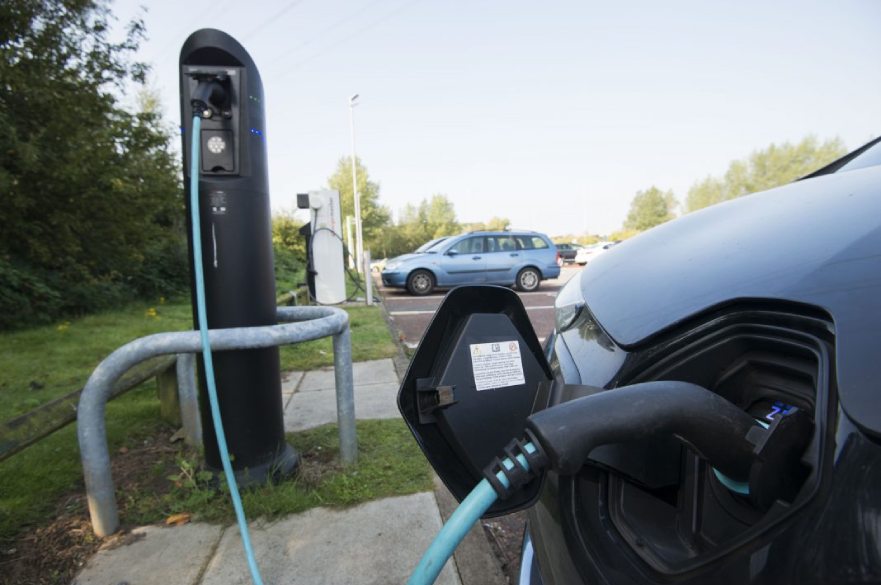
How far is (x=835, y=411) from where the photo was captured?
A: 1.92 ft

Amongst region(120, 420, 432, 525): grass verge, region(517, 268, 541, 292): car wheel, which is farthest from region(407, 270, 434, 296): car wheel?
region(120, 420, 432, 525): grass verge

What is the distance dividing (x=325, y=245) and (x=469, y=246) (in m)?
6.16

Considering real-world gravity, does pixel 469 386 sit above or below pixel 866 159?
below

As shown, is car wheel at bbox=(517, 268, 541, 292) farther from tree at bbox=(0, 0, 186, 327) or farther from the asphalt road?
tree at bbox=(0, 0, 186, 327)

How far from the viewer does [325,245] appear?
7.03 metres

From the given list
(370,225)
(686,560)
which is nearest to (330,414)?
(686,560)

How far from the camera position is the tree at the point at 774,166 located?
164ft

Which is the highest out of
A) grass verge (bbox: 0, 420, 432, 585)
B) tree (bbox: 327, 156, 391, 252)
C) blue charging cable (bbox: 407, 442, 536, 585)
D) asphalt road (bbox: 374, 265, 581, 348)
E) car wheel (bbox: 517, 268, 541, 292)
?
tree (bbox: 327, 156, 391, 252)

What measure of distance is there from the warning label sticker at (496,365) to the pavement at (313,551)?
123 centimetres

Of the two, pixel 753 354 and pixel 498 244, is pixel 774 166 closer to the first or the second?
pixel 498 244

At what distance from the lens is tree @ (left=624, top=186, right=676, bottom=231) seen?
65.4 meters

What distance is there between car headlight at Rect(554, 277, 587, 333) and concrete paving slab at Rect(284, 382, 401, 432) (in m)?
2.24

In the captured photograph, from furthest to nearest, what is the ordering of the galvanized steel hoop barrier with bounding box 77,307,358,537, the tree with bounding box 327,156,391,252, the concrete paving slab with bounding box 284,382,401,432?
the tree with bounding box 327,156,391,252 < the concrete paving slab with bounding box 284,382,401,432 < the galvanized steel hoop barrier with bounding box 77,307,358,537

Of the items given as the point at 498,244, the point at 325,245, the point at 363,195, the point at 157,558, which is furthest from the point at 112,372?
the point at 363,195
